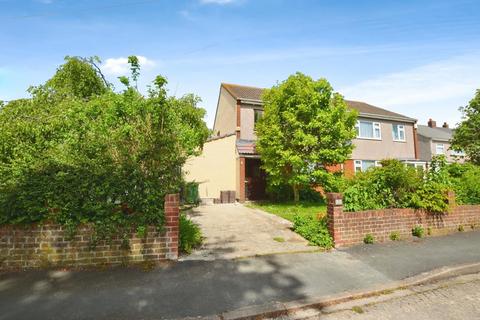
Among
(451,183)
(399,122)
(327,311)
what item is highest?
(399,122)

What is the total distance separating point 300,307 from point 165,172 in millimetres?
3916

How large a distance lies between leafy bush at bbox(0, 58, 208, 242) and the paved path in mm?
3770

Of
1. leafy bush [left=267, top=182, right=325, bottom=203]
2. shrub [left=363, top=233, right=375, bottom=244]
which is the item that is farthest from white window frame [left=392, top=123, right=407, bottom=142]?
shrub [left=363, top=233, right=375, bottom=244]

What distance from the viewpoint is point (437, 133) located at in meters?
35.9

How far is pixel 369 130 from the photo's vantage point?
21.3 meters

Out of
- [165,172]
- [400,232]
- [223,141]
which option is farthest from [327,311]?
[223,141]

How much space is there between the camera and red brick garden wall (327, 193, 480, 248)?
694cm

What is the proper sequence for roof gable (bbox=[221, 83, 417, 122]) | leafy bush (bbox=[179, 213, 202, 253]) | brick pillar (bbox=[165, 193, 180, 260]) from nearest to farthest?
1. brick pillar (bbox=[165, 193, 180, 260])
2. leafy bush (bbox=[179, 213, 202, 253])
3. roof gable (bbox=[221, 83, 417, 122])

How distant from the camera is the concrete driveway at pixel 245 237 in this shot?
6445mm

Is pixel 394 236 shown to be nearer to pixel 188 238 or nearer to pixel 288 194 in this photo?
pixel 188 238

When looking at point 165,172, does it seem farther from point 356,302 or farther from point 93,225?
point 356,302

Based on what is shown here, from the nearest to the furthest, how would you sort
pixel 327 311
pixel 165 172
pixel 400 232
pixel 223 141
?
A: pixel 327 311 → pixel 165 172 → pixel 400 232 → pixel 223 141

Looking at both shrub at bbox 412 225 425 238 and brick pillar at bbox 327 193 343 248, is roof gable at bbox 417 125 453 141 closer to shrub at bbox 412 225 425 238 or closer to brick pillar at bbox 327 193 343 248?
shrub at bbox 412 225 425 238

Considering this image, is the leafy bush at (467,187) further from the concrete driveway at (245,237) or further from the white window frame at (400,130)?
the white window frame at (400,130)
